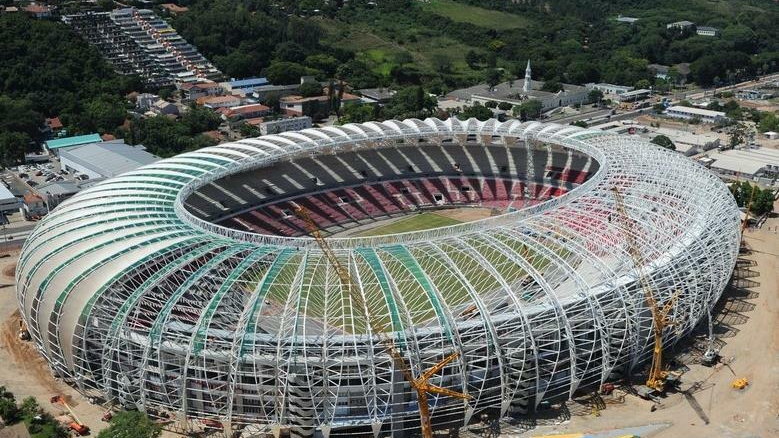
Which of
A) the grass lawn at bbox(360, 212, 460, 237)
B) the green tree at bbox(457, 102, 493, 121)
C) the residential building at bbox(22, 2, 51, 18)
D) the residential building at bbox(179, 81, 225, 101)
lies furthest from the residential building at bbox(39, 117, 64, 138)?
the green tree at bbox(457, 102, 493, 121)

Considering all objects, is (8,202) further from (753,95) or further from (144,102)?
(753,95)

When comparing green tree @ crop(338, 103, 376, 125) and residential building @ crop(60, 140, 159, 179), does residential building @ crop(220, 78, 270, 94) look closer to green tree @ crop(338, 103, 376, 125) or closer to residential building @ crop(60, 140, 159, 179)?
green tree @ crop(338, 103, 376, 125)

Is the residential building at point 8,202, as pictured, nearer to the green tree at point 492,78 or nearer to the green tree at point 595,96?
the green tree at point 492,78

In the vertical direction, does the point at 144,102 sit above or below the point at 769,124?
below

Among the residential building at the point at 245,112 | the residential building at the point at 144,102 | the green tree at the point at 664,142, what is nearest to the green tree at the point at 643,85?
the green tree at the point at 664,142

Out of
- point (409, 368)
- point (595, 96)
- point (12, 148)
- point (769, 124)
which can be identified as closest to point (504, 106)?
point (595, 96)

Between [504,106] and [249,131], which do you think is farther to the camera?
[504,106]

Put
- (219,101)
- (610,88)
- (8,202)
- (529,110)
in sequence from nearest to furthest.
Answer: (8,202) → (219,101) → (529,110) → (610,88)
